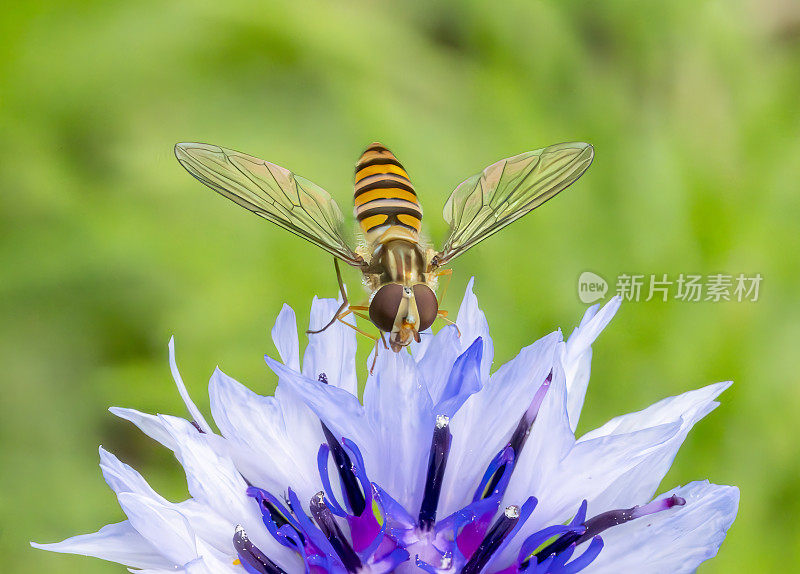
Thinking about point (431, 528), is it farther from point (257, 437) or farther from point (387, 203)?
point (387, 203)

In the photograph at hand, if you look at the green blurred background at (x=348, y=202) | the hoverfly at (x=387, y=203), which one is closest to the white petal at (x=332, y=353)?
the hoverfly at (x=387, y=203)

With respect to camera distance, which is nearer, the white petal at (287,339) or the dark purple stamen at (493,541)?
the dark purple stamen at (493,541)

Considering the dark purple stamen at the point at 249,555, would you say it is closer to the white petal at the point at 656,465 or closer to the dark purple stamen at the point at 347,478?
the dark purple stamen at the point at 347,478

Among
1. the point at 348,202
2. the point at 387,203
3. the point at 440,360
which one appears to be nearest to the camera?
the point at 440,360

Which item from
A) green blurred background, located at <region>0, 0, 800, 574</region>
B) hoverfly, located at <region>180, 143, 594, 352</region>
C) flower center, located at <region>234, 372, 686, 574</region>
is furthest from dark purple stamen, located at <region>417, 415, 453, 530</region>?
green blurred background, located at <region>0, 0, 800, 574</region>

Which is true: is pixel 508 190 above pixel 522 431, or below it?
above

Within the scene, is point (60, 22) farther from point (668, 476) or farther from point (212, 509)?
point (668, 476)

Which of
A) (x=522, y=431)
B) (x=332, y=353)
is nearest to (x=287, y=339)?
(x=332, y=353)

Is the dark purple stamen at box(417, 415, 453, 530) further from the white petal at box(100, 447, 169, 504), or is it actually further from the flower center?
the white petal at box(100, 447, 169, 504)

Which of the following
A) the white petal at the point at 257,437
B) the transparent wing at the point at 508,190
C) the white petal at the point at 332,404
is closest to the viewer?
the white petal at the point at 332,404
